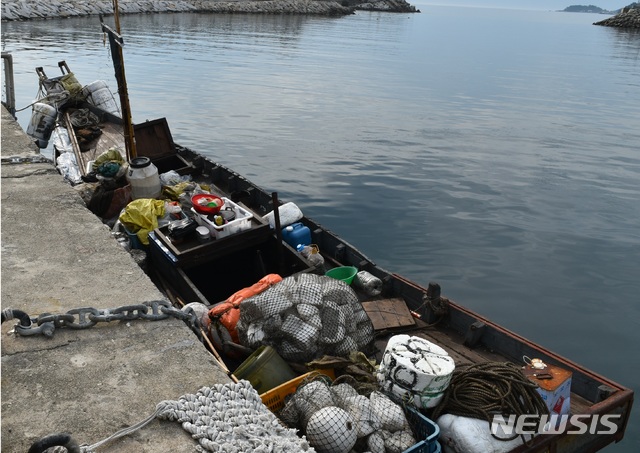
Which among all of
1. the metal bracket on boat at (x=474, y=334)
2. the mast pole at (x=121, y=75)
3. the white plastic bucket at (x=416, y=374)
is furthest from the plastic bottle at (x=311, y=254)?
the mast pole at (x=121, y=75)

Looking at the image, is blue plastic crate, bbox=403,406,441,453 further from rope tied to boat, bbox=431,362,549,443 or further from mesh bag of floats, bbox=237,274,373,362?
mesh bag of floats, bbox=237,274,373,362

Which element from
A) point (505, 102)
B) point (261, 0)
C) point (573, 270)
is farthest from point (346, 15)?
point (573, 270)

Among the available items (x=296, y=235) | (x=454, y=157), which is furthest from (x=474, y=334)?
(x=454, y=157)

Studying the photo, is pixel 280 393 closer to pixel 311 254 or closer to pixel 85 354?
pixel 85 354

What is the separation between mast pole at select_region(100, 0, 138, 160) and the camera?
33.5ft

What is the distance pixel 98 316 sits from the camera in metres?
4.11

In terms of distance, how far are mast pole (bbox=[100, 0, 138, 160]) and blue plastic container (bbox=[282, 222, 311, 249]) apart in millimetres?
4636

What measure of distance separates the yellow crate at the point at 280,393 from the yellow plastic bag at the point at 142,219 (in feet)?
14.3

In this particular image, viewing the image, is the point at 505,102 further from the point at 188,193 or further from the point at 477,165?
the point at 188,193

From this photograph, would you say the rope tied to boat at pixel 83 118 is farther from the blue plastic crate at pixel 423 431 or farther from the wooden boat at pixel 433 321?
the blue plastic crate at pixel 423 431

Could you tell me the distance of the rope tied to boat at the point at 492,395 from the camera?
4.83 m

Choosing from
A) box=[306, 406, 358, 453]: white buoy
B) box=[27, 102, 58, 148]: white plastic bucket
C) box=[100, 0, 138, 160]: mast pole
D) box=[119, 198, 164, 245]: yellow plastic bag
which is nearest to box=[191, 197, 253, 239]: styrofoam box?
box=[119, 198, 164, 245]: yellow plastic bag

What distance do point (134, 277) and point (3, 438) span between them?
2140mm

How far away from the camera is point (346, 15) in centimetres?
11162
